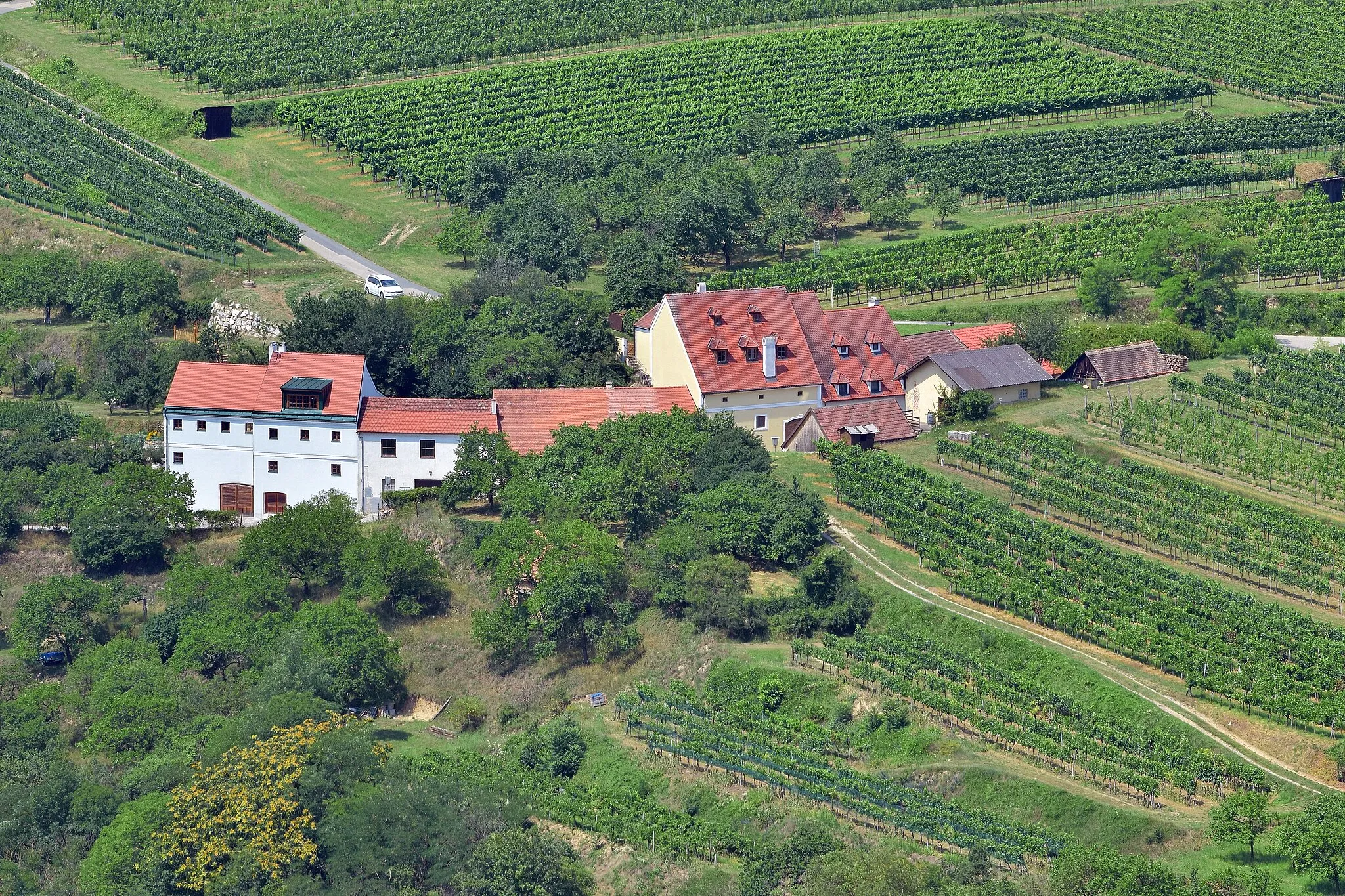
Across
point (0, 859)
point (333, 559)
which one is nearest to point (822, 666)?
point (333, 559)

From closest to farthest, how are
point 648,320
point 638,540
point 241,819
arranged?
point 241,819 < point 638,540 < point 648,320

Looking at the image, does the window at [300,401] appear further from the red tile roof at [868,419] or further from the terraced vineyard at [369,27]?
the terraced vineyard at [369,27]

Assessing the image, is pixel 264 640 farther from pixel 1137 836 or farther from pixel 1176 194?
pixel 1176 194

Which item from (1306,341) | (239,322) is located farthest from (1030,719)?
(239,322)

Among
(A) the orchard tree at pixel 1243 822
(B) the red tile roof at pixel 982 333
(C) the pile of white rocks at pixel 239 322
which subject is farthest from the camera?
(C) the pile of white rocks at pixel 239 322

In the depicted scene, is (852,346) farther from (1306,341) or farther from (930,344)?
(1306,341)

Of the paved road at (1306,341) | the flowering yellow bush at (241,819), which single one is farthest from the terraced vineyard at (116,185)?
the paved road at (1306,341)

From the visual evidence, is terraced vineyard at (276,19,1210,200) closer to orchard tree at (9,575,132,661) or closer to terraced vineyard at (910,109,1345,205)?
terraced vineyard at (910,109,1345,205)
